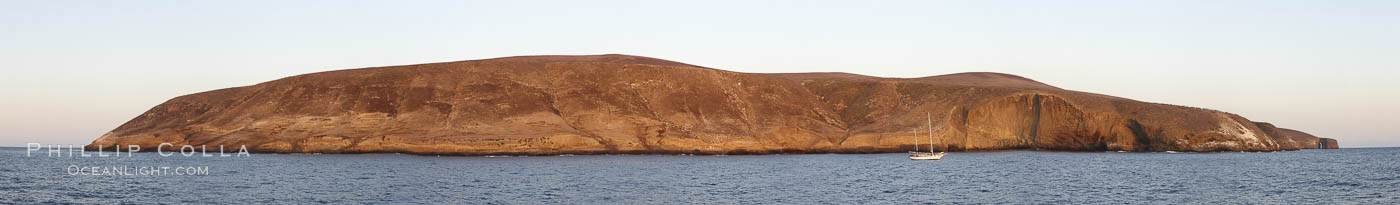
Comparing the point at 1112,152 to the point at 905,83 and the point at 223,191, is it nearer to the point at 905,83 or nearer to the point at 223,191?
the point at 905,83

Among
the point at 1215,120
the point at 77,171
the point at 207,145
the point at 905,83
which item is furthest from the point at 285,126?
the point at 1215,120

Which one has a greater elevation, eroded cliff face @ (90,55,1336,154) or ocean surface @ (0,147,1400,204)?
eroded cliff face @ (90,55,1336,154)

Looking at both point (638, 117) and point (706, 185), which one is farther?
point (638, 117)

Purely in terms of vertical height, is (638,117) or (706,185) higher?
(638,117)

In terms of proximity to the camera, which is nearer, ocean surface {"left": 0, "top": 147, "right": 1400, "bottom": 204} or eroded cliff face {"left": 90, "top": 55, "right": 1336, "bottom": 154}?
ocean surface {"left": 0, "top": 147, "right": 1400, "bottom": 204}
